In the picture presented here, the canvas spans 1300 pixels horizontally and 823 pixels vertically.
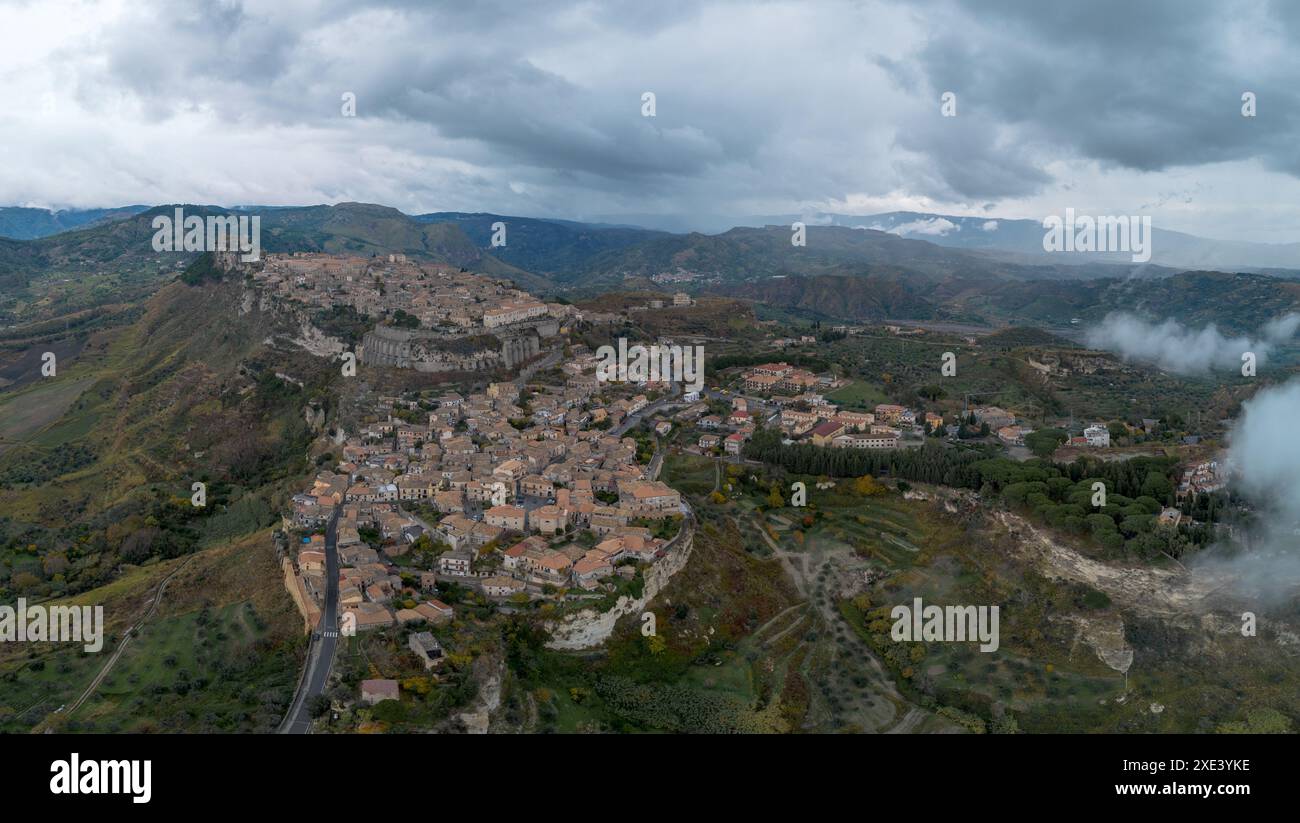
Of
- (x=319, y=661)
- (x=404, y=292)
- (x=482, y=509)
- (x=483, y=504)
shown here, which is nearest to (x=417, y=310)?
(x=404, y=292)

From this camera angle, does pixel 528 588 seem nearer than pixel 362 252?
Yes

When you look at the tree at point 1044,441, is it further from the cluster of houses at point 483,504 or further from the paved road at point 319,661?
the paved road at point 319,661

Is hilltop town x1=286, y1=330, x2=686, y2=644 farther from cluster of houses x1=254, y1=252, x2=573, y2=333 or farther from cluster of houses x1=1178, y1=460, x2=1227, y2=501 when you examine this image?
cluster of houses x1=1178, y1=460, x2=1227, y2=501

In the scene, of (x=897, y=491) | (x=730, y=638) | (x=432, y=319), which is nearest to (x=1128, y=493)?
(x=897, y=491)

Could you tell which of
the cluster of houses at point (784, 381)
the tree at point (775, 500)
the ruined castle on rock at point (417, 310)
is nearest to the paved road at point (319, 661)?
the tree at point (775, 500)

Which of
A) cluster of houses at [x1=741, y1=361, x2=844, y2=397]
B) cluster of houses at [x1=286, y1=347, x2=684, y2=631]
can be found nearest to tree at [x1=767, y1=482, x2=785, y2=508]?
cluster of houses at [x1=286, y1=347, x2=684, y2=631]

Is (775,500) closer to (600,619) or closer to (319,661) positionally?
(600,619)

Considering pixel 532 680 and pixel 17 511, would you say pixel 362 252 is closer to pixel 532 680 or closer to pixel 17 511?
pixel 17 511
